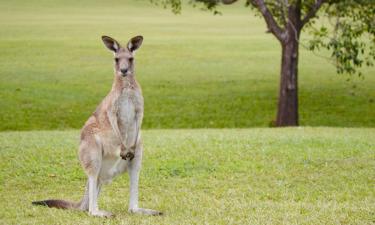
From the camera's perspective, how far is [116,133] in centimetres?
812

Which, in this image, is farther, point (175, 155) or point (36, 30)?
point (36, 30)

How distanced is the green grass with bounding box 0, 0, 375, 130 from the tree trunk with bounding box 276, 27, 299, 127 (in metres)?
1.75

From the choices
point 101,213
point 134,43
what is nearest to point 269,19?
point 134,43

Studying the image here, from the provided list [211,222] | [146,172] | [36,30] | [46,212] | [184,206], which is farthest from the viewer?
[36,30]

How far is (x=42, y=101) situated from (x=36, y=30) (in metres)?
25.8

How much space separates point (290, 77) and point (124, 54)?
14.9 metres

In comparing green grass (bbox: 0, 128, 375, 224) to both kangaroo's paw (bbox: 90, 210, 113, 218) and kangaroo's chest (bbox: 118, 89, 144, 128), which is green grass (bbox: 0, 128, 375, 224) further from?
kangaroo's chest (bbox: 118, 89, 144, 128)

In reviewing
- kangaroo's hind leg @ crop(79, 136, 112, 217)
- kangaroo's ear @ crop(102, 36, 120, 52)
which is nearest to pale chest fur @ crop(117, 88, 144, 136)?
kangaroo's hind leg @ crop(79, 136, 112, 217)

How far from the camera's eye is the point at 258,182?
454 inches

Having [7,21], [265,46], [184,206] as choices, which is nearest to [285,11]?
[184,206]

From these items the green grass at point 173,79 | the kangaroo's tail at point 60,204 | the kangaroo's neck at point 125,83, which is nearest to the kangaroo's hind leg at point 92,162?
the kangaroo's tail at point 60,204

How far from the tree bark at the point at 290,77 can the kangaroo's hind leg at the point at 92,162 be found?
1476 cm

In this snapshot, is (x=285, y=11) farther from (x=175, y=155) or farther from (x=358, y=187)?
(x=358, y=187)

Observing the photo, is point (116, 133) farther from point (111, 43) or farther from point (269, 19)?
point (269, 19)
